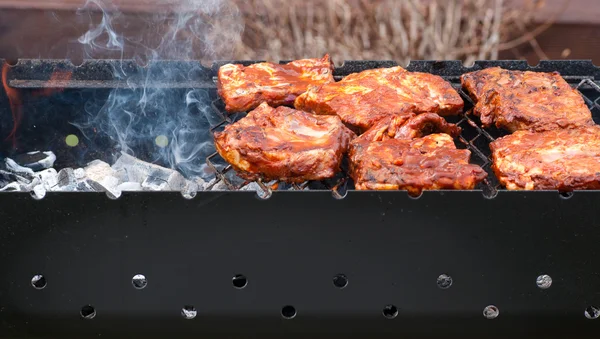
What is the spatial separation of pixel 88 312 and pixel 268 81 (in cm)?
152

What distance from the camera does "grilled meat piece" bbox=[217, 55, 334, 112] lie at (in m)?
3.46

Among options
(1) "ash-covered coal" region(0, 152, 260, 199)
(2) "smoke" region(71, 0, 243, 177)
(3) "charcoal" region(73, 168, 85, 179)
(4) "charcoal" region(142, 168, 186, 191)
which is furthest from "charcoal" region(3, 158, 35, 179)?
(4) "charcoal" region(142, 168, 186, 191)

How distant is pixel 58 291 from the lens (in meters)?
2.97

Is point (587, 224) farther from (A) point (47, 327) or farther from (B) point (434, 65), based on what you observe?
(A) point (47, 327)

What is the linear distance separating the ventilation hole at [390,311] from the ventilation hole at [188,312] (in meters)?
0.91

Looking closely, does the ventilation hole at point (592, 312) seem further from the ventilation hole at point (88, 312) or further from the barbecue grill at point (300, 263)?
the ventilation hole at point (88, 312)

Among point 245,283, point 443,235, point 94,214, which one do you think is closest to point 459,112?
point 443,235

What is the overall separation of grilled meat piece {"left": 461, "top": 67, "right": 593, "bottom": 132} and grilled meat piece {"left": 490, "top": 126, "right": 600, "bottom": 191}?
14cm

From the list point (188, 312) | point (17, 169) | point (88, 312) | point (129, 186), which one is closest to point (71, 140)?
point (17, 169)

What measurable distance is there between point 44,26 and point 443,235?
4.20 m

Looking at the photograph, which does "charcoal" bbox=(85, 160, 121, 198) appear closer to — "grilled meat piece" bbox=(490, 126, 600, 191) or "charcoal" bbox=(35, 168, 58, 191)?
"charcoal" bbox=(35, 168, 58, 191)

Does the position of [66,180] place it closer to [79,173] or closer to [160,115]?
[79,173]

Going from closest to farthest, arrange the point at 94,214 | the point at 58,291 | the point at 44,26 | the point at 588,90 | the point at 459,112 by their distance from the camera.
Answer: the point at 94,214 → the point at 58,291 → the point at 459,112 → the point at 588,90 → the point at 44,26

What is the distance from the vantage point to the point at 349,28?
598cm
